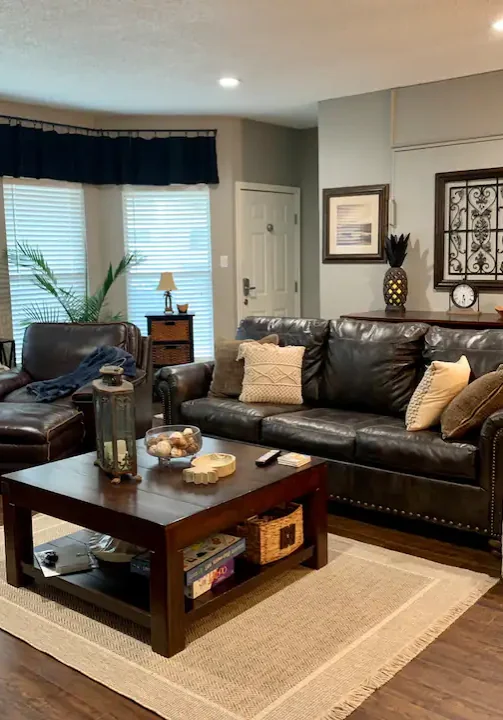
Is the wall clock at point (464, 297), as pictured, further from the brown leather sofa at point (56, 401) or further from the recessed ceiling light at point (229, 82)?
the brown leather sofa at point (56, 401)

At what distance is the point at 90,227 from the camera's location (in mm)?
7090

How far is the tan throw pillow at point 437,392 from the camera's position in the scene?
3473mm

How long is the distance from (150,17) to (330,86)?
217 centimetres

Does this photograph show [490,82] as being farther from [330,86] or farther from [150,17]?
[150,17]

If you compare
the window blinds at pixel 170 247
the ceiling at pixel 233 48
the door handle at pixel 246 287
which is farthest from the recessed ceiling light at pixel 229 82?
the door handle at pixel 246 287

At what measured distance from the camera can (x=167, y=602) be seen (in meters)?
2.36

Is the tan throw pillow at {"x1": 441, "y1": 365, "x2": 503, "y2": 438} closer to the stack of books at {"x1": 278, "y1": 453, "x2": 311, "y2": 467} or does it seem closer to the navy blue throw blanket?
the stack of books at {"x1": 278, "y1": 453, "x2": 311, "y2": 467}

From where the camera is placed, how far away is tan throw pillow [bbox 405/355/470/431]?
3.47 meters

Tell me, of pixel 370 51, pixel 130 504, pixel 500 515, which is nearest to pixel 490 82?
pixel 370 51

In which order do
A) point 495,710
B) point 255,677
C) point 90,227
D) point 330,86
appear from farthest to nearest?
point 90,227, point 330,86, point 255,677, point 495,710

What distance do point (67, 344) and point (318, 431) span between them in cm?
207

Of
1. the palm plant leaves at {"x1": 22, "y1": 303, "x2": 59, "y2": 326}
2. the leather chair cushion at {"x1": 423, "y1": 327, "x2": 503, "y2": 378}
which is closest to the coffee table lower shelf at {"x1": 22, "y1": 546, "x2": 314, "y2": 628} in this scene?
the leather chair cushion at {"x1": 423, "y1": 327, "x2": 503, "y2": 378}

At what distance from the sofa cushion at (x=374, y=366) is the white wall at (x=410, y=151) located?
1.86 metres

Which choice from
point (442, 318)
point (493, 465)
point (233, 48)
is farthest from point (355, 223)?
point (493, 465)
